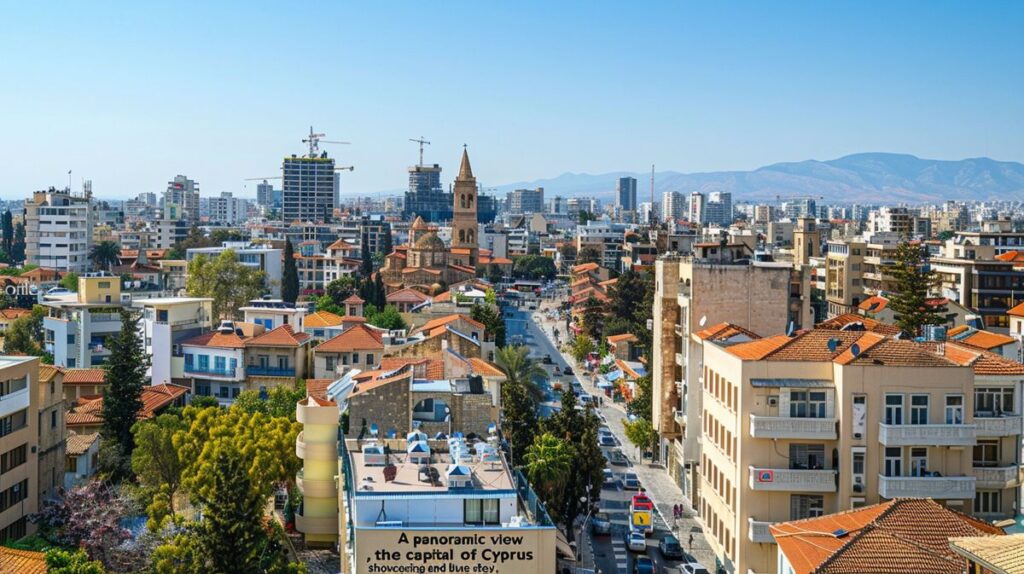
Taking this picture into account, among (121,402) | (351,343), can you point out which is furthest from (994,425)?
(351,343)

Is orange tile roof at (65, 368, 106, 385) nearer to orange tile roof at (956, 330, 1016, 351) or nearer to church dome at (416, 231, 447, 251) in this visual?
orange tile roof at (956, 330, 1016, 351)

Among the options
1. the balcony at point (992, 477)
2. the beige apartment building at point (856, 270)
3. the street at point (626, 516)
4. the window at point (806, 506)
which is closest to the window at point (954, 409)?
the balcony at point (992, 477)

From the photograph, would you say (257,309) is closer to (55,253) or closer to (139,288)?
(139,288)

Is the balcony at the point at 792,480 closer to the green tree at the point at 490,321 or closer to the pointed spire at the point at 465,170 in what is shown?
the green tree at the point at 490,321

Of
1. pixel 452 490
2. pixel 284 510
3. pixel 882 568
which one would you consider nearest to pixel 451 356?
pixel 284 510

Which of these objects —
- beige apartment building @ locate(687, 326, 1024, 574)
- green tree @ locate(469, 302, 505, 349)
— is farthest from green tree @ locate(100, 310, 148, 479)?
green tree @ locate(469, 302, 505, 349)

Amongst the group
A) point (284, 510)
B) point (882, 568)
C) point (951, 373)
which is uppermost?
point (951, 373)

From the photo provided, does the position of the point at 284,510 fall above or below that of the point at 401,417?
below

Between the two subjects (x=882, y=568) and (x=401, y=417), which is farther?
(x=401, y=417)
